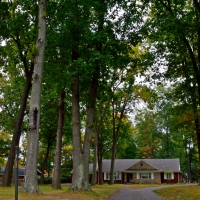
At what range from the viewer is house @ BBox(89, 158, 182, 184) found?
5097cm

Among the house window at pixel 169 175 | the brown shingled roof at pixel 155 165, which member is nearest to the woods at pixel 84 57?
the brown shingled roof at pixel 155 165

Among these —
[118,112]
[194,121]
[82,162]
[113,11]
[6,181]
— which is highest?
[113,11]

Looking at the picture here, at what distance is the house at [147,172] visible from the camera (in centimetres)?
5097

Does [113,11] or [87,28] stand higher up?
[113,11]

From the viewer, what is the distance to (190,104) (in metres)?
23.4

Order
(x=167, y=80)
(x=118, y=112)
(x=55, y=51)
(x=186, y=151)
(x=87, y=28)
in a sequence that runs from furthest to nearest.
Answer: (x=186, y=151) < (x=118, y=112) < (x=167, y=80) < (x=55, y=51) < (x=87, y=28)

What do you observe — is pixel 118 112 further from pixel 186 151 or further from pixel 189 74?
pixel 186 151

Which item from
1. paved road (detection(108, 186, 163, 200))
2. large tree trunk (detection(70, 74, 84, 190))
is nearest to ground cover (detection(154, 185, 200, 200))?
paved road (detection(108, 186, 163, 200))

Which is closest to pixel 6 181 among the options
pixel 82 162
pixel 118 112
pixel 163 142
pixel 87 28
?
pixel 82 162

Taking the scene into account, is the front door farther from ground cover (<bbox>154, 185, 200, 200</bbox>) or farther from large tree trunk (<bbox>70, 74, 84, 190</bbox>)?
large tree trunk (<bbox>70, 74, 84, 190</bbox>)

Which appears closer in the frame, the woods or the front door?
the woods

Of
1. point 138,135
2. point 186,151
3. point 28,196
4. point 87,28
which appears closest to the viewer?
point 28,196

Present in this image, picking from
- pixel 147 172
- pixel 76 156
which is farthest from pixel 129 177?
pixel 76 156

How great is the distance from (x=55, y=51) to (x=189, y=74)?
1068 cm
